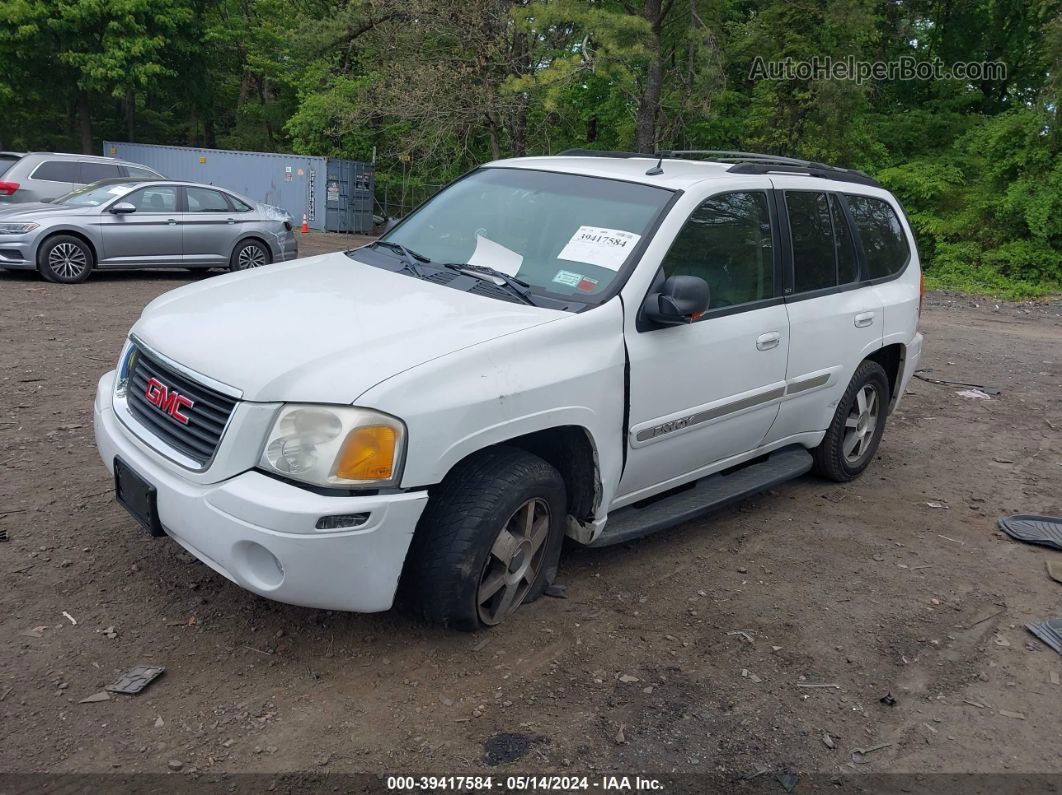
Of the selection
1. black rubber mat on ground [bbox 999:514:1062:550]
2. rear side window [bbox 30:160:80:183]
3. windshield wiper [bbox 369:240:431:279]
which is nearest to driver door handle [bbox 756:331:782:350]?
windshield wiper [bbox 369:240:431:279]

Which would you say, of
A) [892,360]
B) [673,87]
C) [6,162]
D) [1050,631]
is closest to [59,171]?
[6,162]

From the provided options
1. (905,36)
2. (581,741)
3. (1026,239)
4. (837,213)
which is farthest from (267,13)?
(581,741)

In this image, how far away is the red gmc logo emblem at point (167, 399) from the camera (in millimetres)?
3287

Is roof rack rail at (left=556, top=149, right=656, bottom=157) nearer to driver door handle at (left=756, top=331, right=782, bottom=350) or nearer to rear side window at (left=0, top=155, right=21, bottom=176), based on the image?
driver door handle at (left=756, top=331, right=782, bottom=350)

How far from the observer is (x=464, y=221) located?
4.52 m

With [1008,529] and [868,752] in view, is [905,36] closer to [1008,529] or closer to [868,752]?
[1008,529]

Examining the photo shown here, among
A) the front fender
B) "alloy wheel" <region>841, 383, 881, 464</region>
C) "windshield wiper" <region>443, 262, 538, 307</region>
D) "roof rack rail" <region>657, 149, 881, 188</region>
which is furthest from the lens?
"alloy wheel" <region>841, 383, 881, 464</region>

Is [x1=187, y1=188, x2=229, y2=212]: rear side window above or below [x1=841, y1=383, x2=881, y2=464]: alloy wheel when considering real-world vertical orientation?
above

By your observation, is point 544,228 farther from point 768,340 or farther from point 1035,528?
point 1035,528

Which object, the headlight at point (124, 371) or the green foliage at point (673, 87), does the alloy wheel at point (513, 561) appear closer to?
the headlight at point (124, 371)

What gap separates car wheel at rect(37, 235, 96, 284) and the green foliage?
1008 cm

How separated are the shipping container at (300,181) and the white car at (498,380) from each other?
2252cm

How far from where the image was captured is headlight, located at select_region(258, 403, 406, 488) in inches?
118

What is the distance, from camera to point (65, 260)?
11.6 meters
